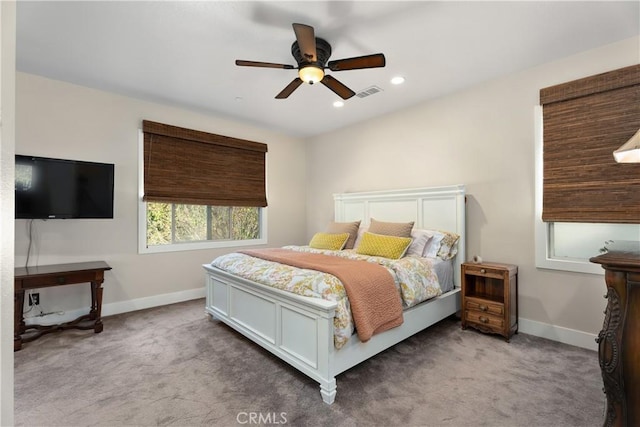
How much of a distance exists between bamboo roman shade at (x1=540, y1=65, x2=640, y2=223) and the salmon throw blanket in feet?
6.01

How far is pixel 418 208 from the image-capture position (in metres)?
3.84

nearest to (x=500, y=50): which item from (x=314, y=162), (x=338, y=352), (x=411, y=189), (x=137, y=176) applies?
(x=411, y=189)

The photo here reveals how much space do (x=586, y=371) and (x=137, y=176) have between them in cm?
502

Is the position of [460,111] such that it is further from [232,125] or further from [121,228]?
[121,228]

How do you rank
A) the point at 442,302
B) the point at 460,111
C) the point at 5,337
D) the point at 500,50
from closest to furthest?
the point at 5,337 < the point at 500,50 < the point at 442,302 < the point at 460,111

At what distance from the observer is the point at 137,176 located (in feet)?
12.5

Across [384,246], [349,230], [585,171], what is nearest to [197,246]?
[349,230]

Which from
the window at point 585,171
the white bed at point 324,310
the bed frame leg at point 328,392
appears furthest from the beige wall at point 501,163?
the bed frame leg at point 328,392

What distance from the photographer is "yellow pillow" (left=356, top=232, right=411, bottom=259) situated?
3.12 m

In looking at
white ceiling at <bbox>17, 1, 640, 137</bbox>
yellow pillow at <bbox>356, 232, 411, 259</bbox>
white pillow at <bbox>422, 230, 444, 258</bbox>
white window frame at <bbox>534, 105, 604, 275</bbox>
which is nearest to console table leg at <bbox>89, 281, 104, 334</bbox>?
white ceiling at <bbox>17, 1, 640, 137</bbox>

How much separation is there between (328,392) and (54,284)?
9.25 ft

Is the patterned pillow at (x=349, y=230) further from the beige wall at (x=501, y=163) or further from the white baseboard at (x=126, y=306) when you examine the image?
the white baseboard at (x=126, y=306)

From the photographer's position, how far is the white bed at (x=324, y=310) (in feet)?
6.56

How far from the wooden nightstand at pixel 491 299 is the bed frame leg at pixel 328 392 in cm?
183
